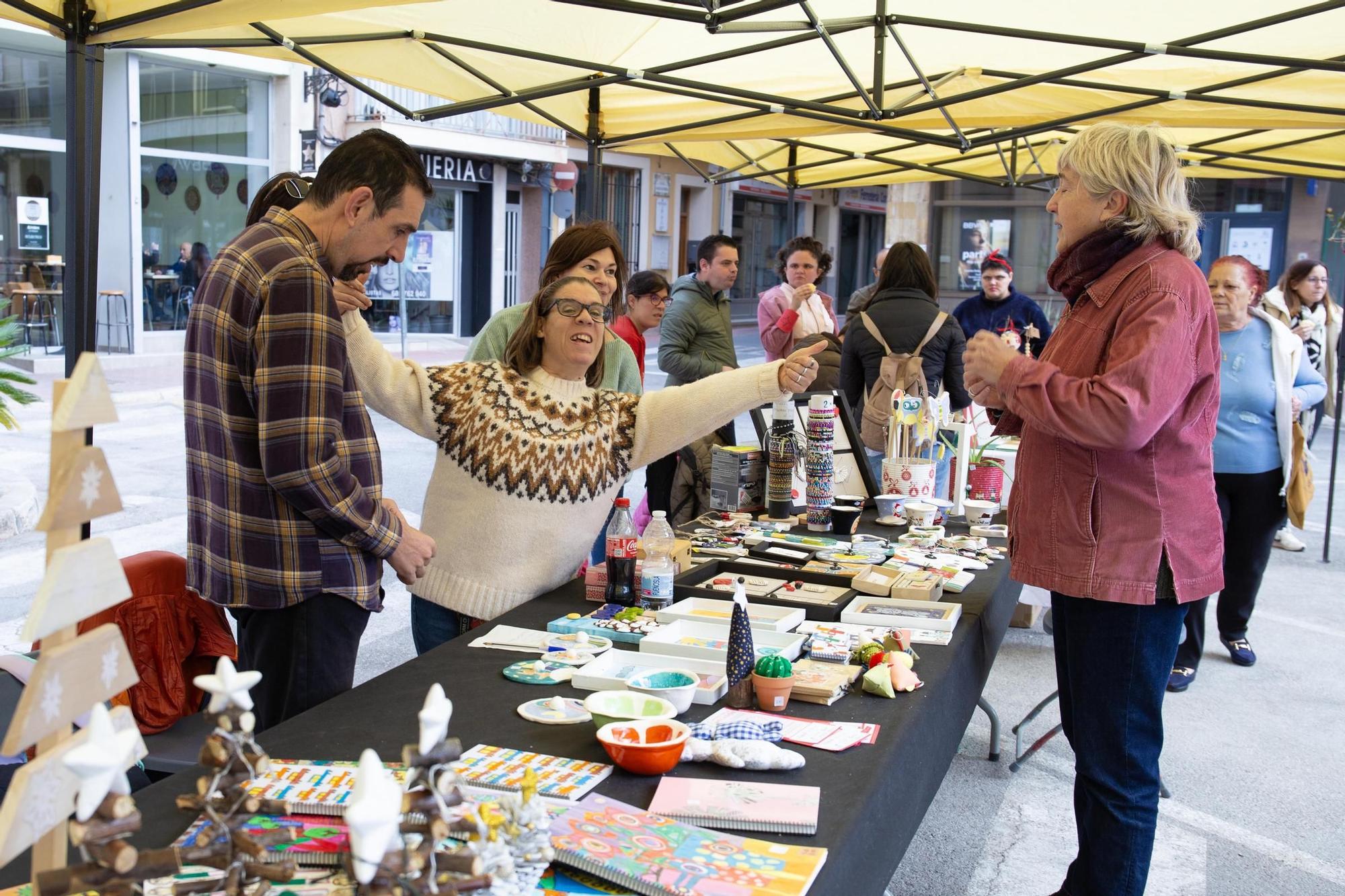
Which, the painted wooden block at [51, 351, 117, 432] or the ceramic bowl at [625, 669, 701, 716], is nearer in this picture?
the painted wooden block at [51, 351, 117, 432]

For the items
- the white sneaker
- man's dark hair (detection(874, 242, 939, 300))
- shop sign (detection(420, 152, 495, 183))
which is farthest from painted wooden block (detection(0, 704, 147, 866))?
shop sign (detection(420, 152, 495, 183))

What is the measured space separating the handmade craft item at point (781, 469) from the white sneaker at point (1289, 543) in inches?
184

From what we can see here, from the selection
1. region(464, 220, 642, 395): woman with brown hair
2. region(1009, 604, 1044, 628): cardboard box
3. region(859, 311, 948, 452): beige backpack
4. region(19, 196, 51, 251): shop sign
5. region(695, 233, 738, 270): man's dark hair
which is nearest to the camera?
region(464, 220, 642, 395): woman with brown hair

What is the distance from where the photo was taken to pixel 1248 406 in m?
4.55

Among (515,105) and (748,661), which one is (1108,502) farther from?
(515,105)

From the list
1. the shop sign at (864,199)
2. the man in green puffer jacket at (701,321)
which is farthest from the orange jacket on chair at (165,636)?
the shop sign at (864,199)

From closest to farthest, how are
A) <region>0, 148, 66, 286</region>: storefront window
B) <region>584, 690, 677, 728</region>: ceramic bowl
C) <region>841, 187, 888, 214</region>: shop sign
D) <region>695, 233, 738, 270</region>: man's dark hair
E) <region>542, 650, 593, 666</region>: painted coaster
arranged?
<region>584, 690, 677, 728</region>: ceramic bowl, <region>542, 650, 593, 666</region>: painted coaster, <region>695, 233, 738, 270</region>: man's dark hair, <region>0, 148, 66, 286</region>: storefront window, <region>841, 187, 888, 214</region>: shop sign

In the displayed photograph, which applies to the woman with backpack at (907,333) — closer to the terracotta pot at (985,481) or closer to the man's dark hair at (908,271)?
the man's dark hair at (908,271)

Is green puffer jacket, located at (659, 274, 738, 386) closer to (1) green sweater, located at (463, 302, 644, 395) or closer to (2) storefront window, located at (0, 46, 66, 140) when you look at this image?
(1) green sweater, located at (463, 302, 644, 395)

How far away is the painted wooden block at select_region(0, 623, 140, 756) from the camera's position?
993 millimetres

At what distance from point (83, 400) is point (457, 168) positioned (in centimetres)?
1877

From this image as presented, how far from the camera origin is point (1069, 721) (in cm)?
249

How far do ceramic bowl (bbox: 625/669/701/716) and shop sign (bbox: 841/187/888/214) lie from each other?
1138 inches

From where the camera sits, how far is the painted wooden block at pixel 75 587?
102 cm
